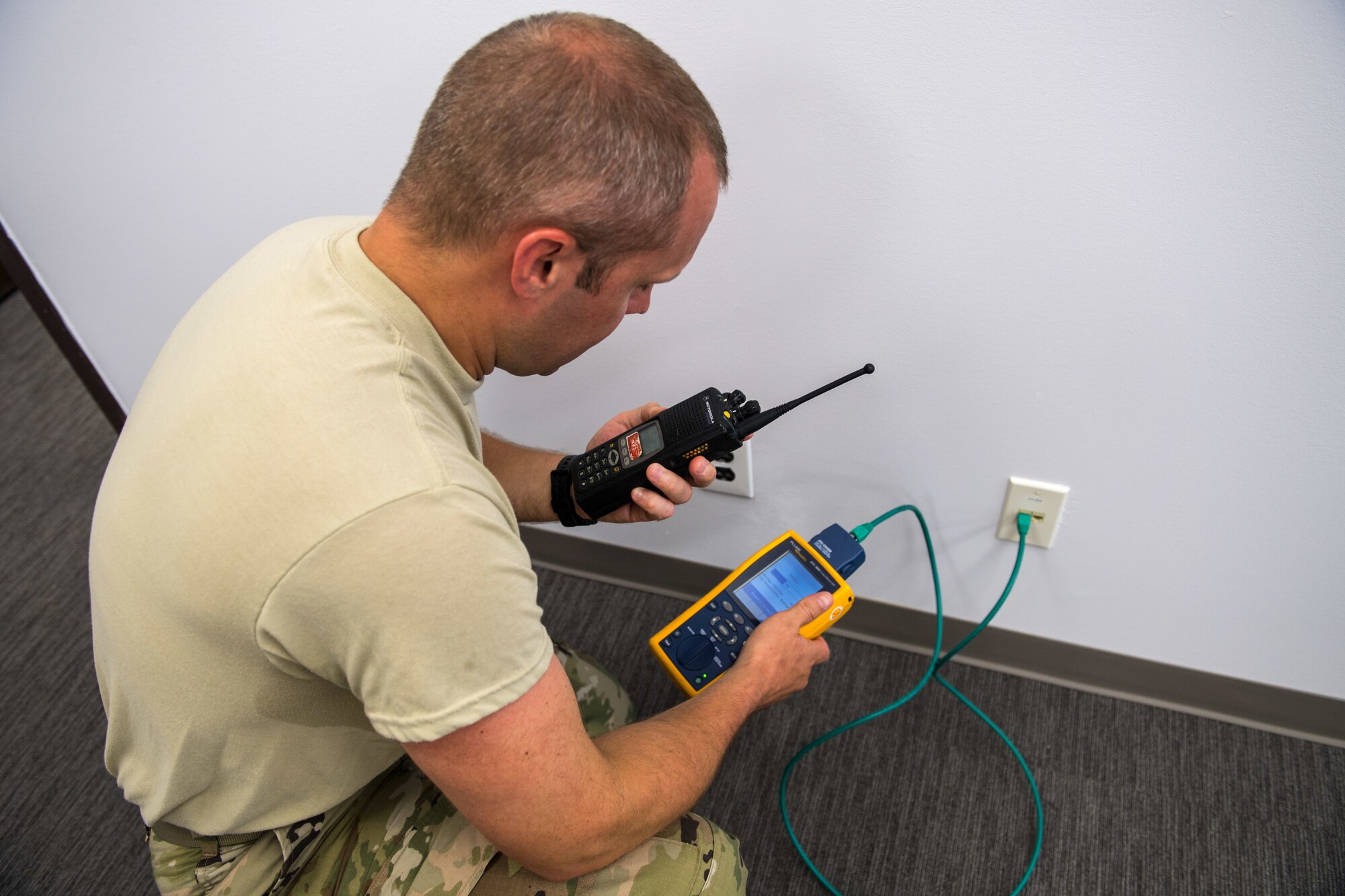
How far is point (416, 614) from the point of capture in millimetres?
581

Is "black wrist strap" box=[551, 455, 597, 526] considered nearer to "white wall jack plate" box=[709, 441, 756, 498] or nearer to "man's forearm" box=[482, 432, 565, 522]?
"man's forearm" box=[482, 432, 565, 522]

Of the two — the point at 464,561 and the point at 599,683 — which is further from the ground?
the point at 464,561

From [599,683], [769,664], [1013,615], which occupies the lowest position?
[1013,615]

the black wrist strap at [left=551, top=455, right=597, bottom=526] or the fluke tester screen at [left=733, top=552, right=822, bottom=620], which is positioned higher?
the black wrist strap at [left=551, top=455, right=597, bottom=526]

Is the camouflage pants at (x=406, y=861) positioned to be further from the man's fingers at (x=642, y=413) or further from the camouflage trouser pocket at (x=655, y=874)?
the man's fingers at (x=642, y=413)

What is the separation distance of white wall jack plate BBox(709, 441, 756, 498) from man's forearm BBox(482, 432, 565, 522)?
25 centimetres

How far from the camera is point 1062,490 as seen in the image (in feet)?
3.30

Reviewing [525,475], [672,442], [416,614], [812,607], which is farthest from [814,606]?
[416,614]

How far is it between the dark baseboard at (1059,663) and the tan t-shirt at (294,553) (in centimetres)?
67

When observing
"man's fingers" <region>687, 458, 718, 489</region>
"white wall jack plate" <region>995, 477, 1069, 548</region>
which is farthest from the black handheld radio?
"white wall jack plate" <region>995, 477, 1069, 548</region>

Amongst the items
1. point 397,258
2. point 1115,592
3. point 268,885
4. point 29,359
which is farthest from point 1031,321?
point 29,359

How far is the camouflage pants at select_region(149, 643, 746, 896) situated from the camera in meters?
0.78

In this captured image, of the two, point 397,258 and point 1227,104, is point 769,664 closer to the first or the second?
point 397,258

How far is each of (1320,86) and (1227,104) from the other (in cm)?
6
